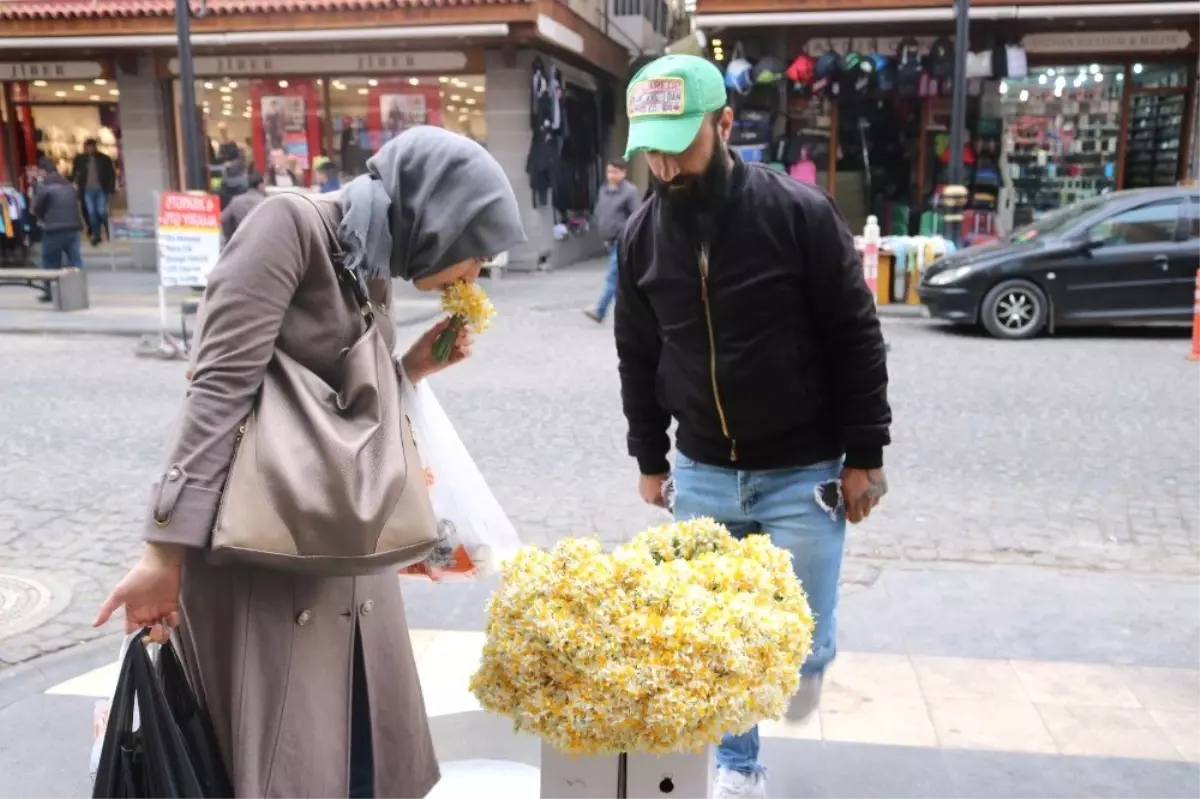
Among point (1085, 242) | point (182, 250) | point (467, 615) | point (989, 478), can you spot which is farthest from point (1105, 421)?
point (182, 250)

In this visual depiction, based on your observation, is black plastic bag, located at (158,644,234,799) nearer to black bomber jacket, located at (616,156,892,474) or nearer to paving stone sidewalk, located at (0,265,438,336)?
black bomber jacket, located at (616,156,892,474)

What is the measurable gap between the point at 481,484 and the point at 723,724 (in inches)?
30.9

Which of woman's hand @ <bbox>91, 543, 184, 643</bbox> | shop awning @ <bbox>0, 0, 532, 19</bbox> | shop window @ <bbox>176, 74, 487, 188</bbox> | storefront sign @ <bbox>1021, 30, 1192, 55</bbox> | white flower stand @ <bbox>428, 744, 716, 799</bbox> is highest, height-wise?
shop awning @ <bbox>0, 0, 532, 19</bbox>

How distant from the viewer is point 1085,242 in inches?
452

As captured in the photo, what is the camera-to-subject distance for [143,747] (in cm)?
188

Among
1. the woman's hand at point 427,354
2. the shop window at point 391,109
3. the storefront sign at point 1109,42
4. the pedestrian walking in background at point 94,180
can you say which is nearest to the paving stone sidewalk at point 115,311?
the pedestrian walking in background at point 94,180

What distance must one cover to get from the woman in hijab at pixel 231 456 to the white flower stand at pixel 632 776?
1.39 feet

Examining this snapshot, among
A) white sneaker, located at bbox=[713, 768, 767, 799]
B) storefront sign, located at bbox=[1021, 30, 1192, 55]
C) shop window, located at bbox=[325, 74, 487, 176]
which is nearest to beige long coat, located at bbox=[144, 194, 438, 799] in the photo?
white sneaker, located at bbox=[713, 768, 767, 799]

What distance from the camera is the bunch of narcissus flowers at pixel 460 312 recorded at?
2.31m

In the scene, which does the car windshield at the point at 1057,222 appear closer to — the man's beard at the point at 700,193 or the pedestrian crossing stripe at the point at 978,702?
the pedestrian crossing stripe at the point at 978,702

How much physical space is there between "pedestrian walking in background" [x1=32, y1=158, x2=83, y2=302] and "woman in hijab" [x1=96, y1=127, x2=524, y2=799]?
51.2 ft

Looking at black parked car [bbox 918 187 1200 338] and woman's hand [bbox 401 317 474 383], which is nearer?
woman's hand [bbox 401 317 474 383]

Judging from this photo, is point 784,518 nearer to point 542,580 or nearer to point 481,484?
point 481,484

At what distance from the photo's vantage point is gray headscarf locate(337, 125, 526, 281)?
2023 mm
